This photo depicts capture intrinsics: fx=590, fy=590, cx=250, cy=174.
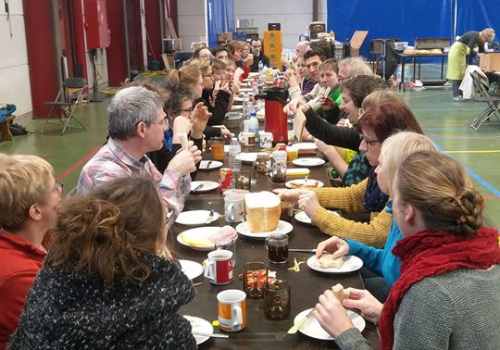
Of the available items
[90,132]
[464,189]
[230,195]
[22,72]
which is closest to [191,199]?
[230,195]

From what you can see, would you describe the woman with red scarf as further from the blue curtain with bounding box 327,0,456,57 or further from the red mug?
the blue curtain with bounding box 327,0,456,57

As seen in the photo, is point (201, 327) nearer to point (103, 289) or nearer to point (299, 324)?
point (299, 324)

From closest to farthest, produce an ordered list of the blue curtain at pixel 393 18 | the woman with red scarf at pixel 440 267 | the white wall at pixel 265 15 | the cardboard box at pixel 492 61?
the woman with red scarf at pixel 440 267 → the cardboard box at pixel 492 61 → the blue curtain at pixel 393 18 → the white wall at pixel 265 15

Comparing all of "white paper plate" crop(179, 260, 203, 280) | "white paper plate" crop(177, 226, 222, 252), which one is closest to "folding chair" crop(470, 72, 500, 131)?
"white paper plate" crop(177, 226, 222, 252)

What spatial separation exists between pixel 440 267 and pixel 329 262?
836 millimetres

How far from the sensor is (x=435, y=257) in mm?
1565

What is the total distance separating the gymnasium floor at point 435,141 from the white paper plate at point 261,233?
3.01 meters

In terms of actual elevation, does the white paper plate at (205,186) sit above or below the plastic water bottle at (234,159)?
below

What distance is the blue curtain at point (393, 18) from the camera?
19.5 m

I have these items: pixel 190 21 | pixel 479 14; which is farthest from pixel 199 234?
A: pixel 190 21

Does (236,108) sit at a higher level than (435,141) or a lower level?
higher

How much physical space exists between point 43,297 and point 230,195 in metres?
1.59

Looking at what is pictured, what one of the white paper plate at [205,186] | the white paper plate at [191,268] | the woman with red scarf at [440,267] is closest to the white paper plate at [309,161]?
the white paper plate at [205,186]

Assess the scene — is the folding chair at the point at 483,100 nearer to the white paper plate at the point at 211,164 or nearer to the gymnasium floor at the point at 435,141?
the gymnasium floor at the point at 435,141
